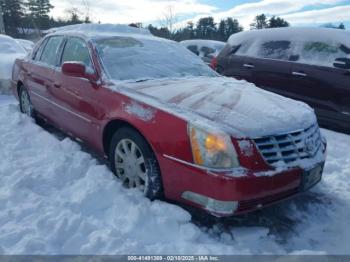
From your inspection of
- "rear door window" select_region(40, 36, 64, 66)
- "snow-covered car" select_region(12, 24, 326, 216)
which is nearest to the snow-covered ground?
"snow-covered car" select_region(12, 24, 326, 216)

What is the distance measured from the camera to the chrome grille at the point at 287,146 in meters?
2.69

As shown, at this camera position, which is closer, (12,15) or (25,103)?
(25,103)

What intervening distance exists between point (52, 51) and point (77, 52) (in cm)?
81

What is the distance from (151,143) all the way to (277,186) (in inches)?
40.2

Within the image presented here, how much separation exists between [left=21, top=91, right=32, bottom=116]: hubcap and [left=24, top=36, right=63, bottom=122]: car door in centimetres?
22

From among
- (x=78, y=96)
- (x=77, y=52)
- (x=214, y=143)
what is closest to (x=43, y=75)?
(x=77, y=52)

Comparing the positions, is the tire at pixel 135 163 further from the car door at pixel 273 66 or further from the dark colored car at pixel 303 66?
the car door at pixel 273 66

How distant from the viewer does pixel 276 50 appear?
21.2 ft

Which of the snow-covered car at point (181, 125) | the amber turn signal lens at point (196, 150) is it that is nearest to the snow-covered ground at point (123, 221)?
the snow-covered car at point (181, 125)

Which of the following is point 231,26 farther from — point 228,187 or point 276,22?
point 228,187

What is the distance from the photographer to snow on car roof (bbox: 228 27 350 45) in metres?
5.72

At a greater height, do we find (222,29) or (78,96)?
(78,96)

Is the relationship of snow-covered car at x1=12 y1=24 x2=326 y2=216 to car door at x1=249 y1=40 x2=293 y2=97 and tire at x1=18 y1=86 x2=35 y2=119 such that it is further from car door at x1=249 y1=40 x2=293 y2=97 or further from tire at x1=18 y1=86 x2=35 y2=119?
car door at x1=249 y1=40 x2=293 y2=97

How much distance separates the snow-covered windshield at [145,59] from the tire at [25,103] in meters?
1.98
